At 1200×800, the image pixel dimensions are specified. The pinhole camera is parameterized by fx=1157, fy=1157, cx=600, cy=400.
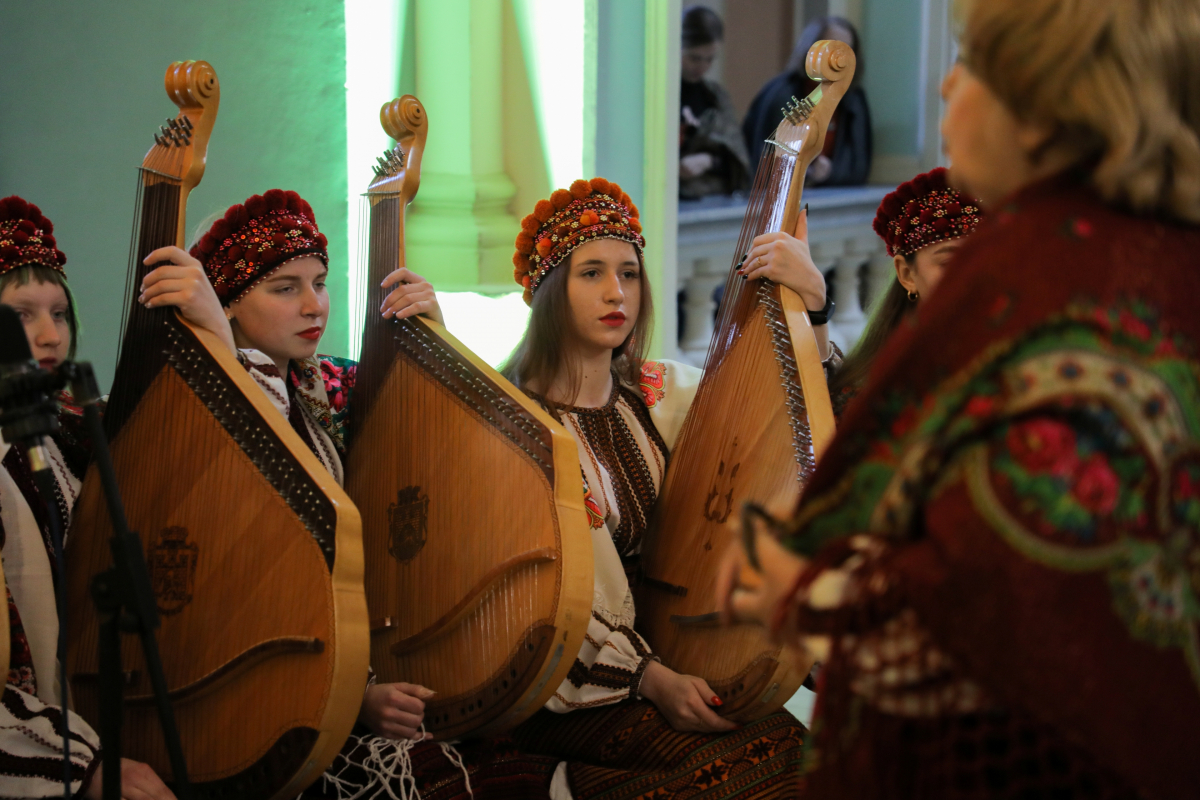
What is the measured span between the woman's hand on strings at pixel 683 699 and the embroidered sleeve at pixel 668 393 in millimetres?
506

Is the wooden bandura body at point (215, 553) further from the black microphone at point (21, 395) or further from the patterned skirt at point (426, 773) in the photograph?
the black microphone at point (21, 395)

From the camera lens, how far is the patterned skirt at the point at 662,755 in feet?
6.27

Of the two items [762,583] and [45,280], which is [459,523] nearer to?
[45,280]

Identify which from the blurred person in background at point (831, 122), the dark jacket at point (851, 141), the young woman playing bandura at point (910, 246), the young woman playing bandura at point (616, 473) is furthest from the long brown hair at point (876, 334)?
the dark jacket at point (851, 141)

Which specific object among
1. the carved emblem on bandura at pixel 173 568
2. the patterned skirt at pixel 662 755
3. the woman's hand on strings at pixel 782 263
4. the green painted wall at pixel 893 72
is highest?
the green painted wall at pixel 893 72

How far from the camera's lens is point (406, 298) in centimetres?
201

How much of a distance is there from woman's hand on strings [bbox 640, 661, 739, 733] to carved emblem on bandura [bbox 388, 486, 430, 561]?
0.46 metres

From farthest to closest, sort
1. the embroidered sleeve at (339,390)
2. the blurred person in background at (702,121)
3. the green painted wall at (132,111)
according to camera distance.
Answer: the blurred person in background at (702,121) < the green painted wall at (132,111) < the embroidered sleeve at (339,390)

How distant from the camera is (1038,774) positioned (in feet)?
2.85

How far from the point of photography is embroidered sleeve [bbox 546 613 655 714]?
2.00 m

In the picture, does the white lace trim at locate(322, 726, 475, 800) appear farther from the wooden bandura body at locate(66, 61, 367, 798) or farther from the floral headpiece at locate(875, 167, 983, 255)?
the floral headpiece at locate(875, 167, 983, 255)

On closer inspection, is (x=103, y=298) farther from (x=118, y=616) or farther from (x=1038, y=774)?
(x=1038, y=774)

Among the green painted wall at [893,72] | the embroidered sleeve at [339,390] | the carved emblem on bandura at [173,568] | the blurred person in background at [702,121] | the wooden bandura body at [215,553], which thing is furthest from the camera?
the green painted wall at [893,72]

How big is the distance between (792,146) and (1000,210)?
3.91 feet
